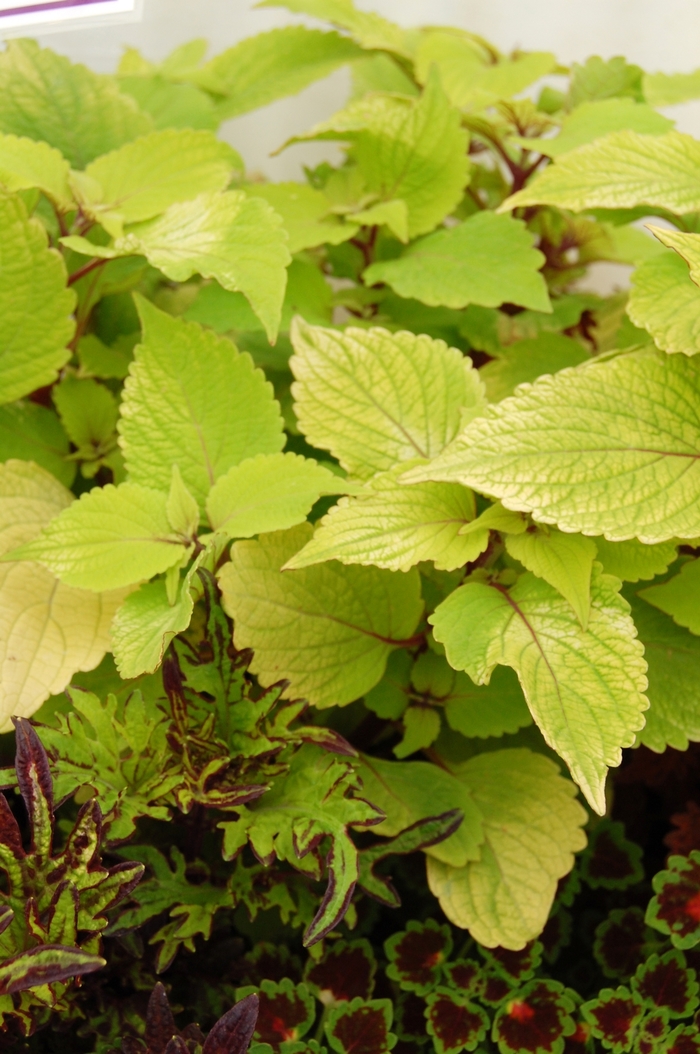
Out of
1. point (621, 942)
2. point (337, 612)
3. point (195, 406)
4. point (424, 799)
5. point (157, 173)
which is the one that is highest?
point (157, 173)

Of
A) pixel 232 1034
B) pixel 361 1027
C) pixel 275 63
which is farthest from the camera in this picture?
pixel 275 63

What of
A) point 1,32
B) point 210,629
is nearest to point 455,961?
point 210,629

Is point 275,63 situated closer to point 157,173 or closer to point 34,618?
point 157,173

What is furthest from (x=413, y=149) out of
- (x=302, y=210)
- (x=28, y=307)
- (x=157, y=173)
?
(x=28, y=307)

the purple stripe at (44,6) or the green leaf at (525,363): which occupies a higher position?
the purple stripe at (44,6)

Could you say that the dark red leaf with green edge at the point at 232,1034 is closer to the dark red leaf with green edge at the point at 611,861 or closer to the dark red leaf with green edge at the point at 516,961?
the dark red leaf with green edge at the point at 516,961

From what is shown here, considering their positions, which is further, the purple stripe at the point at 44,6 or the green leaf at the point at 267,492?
the purple stripe at the point at 44,6

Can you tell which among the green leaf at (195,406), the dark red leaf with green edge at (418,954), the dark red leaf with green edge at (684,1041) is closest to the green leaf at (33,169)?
the green leaf at (195,406)

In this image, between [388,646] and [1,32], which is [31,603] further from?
[1,32]
